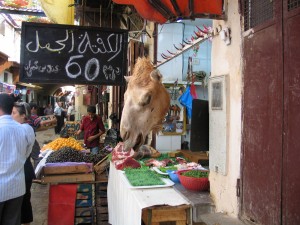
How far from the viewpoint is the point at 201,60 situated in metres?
8.85

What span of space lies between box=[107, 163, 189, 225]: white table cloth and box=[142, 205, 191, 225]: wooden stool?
5cm

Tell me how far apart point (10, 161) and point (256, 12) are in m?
3.58

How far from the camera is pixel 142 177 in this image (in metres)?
4.31

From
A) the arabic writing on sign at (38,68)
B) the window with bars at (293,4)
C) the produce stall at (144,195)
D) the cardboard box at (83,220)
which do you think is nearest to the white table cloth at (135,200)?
the produce stall at (144,195)

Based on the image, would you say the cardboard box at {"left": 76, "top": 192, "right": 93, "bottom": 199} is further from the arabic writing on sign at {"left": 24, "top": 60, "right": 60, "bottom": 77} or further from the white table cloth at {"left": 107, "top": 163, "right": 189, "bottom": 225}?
the arabic writing on sign at {"left": 24, "top": 60, "right": 60, "bottom": 77}

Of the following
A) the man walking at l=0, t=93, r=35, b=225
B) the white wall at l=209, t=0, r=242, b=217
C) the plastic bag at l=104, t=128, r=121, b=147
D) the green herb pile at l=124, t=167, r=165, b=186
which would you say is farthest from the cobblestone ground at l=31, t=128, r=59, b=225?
the white wall at l=209, t=0, r=242, b=217

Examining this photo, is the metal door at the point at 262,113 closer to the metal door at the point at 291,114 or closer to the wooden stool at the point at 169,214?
the metal door at the point at 291,114

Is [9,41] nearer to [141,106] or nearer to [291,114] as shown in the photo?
[141,106]

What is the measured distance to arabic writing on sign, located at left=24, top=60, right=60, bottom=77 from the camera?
4.43m

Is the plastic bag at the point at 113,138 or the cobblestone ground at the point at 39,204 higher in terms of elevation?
the plastic bag at the point at 113,138

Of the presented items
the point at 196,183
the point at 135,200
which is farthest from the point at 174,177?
the point at 135,200

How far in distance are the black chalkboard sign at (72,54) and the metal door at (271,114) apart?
2.56 meters

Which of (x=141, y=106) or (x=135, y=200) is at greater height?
(x=141, y=106)

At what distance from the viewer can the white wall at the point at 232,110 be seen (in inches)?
108
